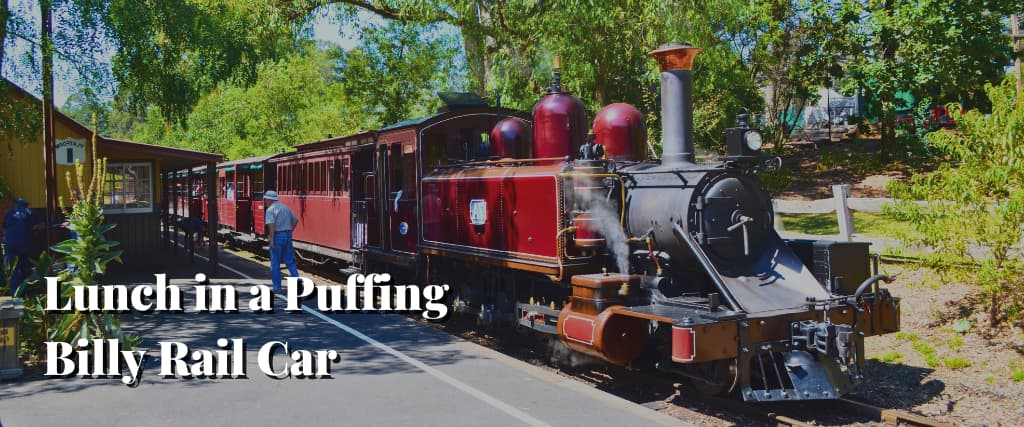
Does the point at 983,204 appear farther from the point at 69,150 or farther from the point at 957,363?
the point at 69,150

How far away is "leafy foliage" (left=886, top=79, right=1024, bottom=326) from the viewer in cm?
822

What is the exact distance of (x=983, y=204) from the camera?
8562 millimetres

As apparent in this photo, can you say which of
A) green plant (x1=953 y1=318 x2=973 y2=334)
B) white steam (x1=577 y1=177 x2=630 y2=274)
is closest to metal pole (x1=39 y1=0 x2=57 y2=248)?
white steam (x1=577 y1=177 x2=630 y2=274)

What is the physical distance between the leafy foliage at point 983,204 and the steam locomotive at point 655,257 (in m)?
1.56

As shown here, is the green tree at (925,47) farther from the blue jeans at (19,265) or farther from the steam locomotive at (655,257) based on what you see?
the blue jeans at (19,265)

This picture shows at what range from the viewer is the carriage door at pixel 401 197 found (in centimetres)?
1104

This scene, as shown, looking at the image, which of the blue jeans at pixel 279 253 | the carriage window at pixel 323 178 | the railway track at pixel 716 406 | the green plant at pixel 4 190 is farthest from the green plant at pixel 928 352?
the green plant at pixel 4 190

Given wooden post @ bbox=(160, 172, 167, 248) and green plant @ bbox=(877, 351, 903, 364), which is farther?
wooden post @ bbox=(160, 172, 167, 248)

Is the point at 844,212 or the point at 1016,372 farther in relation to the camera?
the point at 844,212

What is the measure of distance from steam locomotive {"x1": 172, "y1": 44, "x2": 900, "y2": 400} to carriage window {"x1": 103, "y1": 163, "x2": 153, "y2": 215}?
344 inches

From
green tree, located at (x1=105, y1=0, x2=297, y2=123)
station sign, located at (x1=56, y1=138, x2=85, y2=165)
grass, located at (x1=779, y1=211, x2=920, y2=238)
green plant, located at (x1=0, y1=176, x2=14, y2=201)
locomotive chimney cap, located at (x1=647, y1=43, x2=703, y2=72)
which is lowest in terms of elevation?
grass, located at (x1=779, y1=211, x2=920, y2=238)

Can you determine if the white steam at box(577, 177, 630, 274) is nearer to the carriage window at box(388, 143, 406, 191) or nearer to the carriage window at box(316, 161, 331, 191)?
the carriage window at box(388, 143, 406, 191)

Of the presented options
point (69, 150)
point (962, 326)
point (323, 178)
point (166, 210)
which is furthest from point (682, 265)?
point (166, 210)

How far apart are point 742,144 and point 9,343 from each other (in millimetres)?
7030
